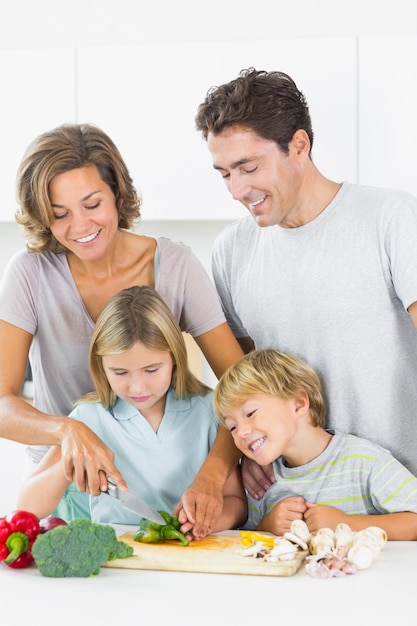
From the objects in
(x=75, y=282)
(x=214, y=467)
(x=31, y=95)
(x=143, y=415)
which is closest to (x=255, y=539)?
(x=214, y=467)

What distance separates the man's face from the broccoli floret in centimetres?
68

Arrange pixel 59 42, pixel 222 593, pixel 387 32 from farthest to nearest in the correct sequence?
pixel 59 42 → pixel 387 32 → pixel 222 593

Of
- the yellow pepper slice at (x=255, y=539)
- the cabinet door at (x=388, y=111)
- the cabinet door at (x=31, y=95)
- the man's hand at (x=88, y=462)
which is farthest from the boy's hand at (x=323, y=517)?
the cabinet door at (x=31, y=95)

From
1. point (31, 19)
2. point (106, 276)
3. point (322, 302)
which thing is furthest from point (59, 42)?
point (322, 302)

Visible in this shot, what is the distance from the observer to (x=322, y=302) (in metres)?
1.70

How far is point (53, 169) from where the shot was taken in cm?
→ 164

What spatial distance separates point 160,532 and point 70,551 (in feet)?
0.67

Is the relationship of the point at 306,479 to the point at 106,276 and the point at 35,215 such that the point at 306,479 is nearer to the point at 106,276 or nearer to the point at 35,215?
the point at 106,276

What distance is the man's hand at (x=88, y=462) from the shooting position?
1.41 meters

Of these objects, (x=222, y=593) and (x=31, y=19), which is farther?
(x=31, y=19)

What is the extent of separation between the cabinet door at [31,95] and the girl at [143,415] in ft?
4.70

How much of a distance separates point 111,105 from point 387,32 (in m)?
0.91

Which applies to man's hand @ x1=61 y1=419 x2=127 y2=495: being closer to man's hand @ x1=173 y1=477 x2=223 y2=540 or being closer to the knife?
the knife

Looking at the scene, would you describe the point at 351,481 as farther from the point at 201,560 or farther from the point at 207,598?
the point at 207,598
